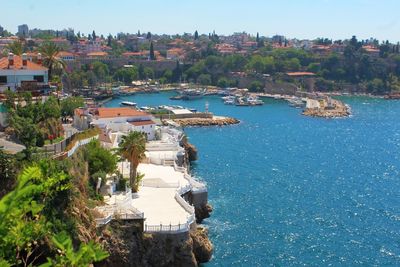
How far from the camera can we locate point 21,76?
58.2 metres

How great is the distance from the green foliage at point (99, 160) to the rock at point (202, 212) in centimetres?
842

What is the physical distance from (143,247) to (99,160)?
1007cm

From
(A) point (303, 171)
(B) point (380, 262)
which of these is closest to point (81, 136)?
(B) point (380, 262)

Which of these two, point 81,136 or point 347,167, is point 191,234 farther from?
point 347,167

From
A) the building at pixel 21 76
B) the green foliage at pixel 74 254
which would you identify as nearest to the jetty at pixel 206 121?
the building at pixel 21 76

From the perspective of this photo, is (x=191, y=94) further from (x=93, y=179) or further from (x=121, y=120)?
(x=93, y=179)

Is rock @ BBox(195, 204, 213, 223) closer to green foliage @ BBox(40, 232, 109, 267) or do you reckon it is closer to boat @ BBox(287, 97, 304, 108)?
green foliage @ BBox(40, 232, 109, 267)

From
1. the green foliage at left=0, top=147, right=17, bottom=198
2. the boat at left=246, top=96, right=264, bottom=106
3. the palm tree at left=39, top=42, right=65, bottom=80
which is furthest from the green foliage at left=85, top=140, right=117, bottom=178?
the boat at left=246, top=96, right=264, bottom=106

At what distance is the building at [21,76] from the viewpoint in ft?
189

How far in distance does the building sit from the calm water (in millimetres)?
20205

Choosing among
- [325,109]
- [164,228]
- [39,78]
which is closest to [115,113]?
[39,78]

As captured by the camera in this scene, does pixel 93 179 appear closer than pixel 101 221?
No

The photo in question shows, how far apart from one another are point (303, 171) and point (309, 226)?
21966 millimetres

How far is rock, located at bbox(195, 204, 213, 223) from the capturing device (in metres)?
48.7
